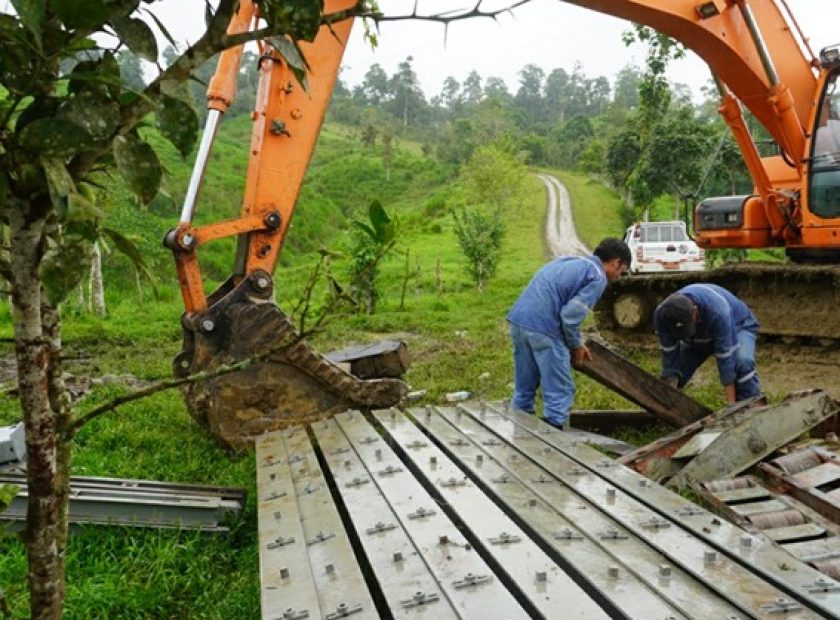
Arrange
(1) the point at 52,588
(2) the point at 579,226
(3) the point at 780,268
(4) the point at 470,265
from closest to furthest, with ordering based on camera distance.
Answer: (1) the point at 52,588, (3) the point at 780,268, (4) the point at 470,265, (2) the point at 579,226

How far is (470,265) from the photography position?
20.8m

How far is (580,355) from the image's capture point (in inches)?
208

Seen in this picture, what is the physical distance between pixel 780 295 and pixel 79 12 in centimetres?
842

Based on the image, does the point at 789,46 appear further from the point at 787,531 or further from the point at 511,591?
the point at 511,591

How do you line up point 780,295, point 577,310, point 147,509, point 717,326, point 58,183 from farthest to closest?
point 780,295
point 717,326
point 577,310
point 147,509
point 58,183

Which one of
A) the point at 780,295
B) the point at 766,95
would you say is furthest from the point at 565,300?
the point at 780,295

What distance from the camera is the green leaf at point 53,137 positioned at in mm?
986

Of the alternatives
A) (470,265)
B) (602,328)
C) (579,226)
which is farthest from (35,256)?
(579,226)

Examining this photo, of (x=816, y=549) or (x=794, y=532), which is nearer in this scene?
(x=816, y=549)

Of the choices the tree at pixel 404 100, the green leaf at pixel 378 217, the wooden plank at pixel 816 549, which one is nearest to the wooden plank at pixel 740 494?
the wooden plank at pixel 816 549

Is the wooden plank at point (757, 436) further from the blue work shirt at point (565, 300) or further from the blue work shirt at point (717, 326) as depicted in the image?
the blue work shirt at point (565, 300)

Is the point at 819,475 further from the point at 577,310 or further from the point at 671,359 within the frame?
the point at 671,359

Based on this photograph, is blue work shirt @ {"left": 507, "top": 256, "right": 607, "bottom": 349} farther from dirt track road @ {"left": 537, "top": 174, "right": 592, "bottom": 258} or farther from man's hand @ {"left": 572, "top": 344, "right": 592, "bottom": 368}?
dirt track road @ {"left": 537, "top": 174, "right": 592, "bottom": 258}

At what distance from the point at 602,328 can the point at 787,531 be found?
21.7ft
